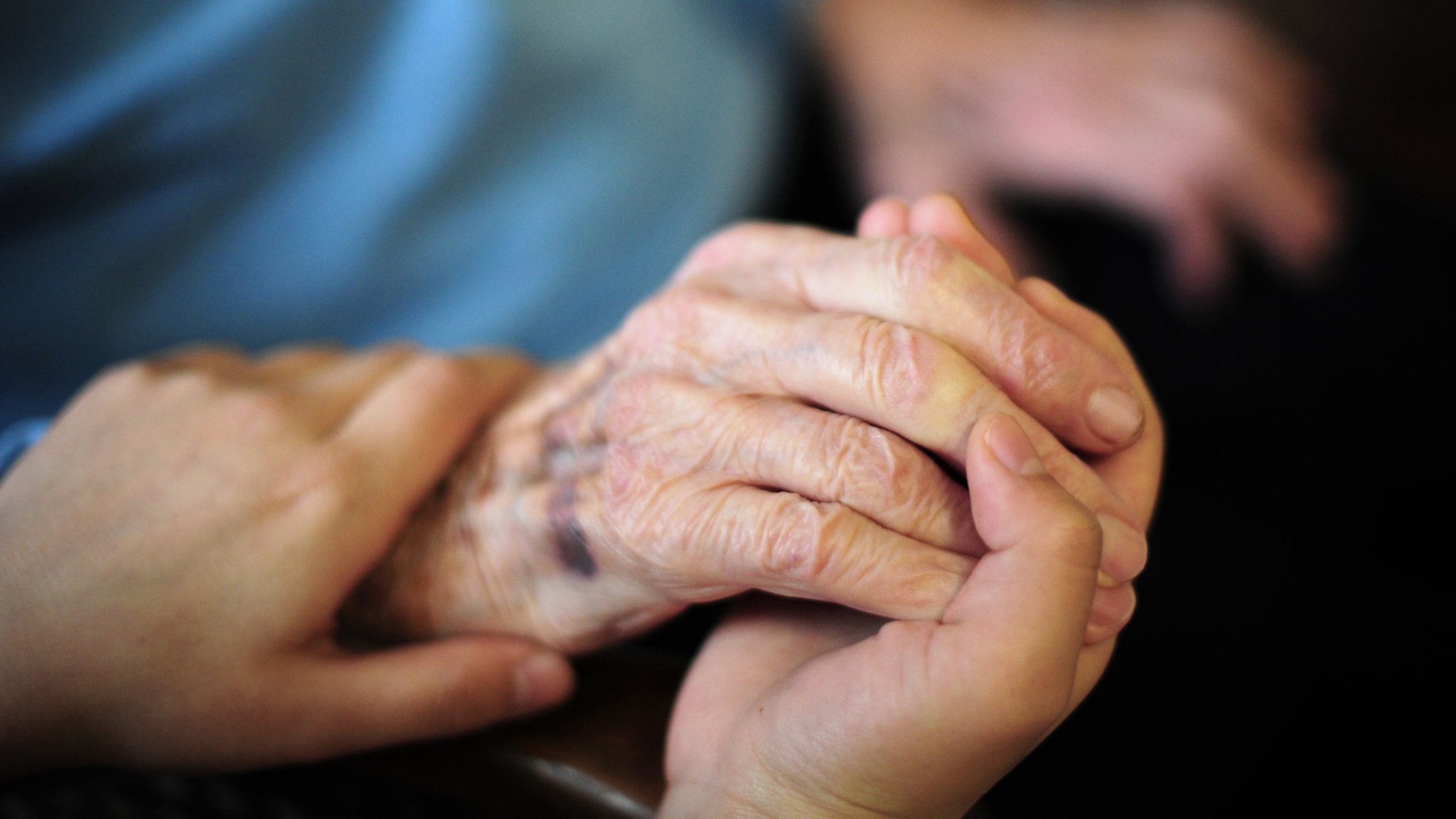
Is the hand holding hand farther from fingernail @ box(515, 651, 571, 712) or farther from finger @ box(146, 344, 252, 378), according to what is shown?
finger @ box(146, 344, 252, 378)

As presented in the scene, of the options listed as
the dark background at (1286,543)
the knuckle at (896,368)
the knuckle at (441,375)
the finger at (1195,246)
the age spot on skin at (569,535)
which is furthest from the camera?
the finger at (1195,246)

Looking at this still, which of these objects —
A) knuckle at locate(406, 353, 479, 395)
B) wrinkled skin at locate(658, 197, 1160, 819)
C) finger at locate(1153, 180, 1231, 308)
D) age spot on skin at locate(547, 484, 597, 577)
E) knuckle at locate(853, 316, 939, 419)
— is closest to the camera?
wrinkled skin at locate(658, 197, 1160, 819)

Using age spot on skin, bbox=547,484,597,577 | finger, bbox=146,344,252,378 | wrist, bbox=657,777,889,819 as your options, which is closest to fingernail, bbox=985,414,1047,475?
wrist, bbox=657,777,889,819

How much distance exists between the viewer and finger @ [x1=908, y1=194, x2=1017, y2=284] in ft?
2.26

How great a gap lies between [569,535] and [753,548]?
0.63ft

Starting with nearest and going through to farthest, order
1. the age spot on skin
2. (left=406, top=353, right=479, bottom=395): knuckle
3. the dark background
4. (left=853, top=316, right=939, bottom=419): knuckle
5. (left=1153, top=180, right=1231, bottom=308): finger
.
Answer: (left=853, top=316, right=939, bottom=419): knuckle < the age spot on skin < (left=406, top=353, right=479, bottom=395): knuckle < the dark background < (left=1153, top=180, right=1231, bottom=308): finger

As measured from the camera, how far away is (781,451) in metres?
0.63

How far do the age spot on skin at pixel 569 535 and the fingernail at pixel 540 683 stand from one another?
76mm

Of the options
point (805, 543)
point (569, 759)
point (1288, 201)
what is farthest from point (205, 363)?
point (1288, 201)

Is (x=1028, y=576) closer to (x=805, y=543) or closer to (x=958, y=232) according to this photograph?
(x=805, y=543)

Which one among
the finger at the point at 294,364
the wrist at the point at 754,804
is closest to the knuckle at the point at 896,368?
the wrist at the point at 754,804

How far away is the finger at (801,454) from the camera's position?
0.60 m

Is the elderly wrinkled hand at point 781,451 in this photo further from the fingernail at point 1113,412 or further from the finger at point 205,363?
the finger at point 205,363

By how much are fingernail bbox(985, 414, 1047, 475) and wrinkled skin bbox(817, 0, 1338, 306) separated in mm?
953
